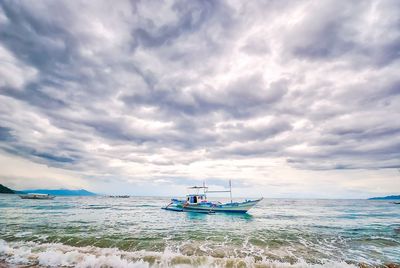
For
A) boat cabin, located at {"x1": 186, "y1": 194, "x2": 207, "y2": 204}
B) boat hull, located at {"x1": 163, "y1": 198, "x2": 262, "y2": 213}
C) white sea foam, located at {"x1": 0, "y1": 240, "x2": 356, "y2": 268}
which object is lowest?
white sea foam, located at {"x1": 0, "y1": 240, "x2": 356, "y2": 268}

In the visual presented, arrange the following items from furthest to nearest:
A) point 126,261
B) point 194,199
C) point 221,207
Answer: point 194,199, point 221,207, point 126,261

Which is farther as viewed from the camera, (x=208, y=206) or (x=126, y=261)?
(x=208, y=206)

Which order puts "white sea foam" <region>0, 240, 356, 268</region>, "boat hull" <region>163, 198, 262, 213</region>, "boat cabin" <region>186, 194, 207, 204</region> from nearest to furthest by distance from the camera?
"white sea foam" <region>0, 240, 356, 268</region>, "boat hull" <region>163, 198, 262, 213</region>, "boat cabin" <region>186, 194, 207, 204</region>

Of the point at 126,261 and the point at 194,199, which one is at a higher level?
the point at 194,199

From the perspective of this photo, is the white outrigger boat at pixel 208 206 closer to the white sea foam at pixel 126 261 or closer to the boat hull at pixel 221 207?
the boat hull at pixel 221 207

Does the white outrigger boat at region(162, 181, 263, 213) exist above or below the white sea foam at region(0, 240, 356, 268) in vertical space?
above

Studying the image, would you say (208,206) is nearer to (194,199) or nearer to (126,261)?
(194,199)

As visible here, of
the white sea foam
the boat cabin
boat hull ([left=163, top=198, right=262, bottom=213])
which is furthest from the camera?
the boat cabin

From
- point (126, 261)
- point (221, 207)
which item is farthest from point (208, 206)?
point (126, 261)

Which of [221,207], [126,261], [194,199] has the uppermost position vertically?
[194,199]

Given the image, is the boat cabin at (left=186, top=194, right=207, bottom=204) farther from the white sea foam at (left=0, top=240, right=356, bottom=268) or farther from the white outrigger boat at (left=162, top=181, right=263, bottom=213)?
the white sea foam at (left=0, top=240, right=356, bottom=268)

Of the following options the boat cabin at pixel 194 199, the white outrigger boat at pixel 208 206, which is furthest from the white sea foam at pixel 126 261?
the boat cabin at pixel 194 199

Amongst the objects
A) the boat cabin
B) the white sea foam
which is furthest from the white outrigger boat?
the white sea foam

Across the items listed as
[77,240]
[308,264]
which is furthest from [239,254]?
[77,240]
